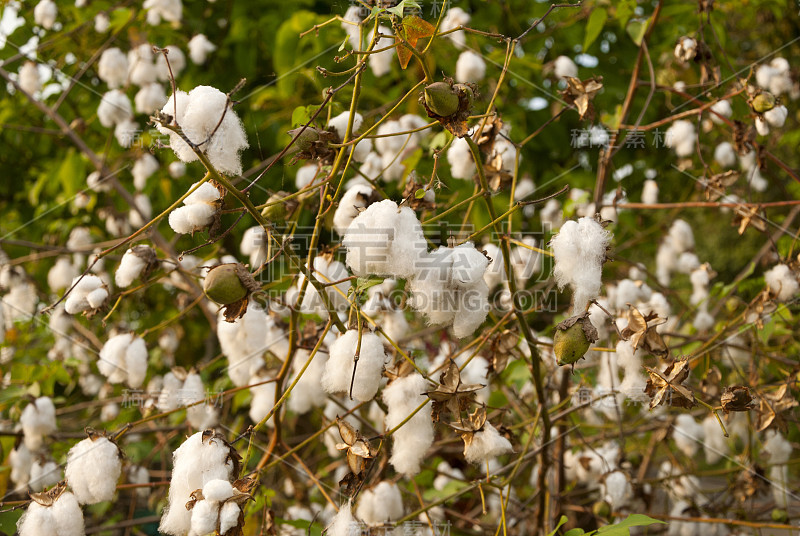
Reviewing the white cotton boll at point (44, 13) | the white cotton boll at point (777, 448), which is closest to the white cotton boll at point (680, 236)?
the white cotton boll at point (777, 448)

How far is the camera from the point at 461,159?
4.35 ft

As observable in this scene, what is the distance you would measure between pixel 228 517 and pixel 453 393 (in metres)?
0.32

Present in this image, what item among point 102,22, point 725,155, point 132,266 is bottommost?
point 725,155

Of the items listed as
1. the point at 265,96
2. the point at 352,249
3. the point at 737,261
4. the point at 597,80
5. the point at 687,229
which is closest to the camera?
the point at 352,249

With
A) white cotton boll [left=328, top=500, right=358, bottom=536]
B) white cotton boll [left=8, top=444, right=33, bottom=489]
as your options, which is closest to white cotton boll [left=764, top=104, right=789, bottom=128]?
white cotton boll [left=328, top=500, right=358, bottom=536]

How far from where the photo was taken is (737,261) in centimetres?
654

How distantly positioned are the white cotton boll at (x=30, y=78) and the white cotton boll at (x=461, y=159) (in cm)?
163

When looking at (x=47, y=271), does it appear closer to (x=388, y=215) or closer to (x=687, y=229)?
(x=388, y=215)

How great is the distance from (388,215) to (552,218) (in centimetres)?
140

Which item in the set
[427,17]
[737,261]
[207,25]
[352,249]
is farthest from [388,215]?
[737,261]

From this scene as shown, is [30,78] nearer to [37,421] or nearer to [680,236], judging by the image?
[37,421]

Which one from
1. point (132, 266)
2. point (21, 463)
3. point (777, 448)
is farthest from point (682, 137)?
point (21, 463)

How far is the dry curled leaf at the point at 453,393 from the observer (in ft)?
2.78

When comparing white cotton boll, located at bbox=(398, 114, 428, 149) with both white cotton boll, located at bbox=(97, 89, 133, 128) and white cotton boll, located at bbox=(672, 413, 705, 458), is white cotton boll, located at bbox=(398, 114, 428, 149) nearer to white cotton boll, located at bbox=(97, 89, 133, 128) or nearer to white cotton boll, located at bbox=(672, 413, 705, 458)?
white cotton boll, located at bbox=(97, 89, 133, 128)
